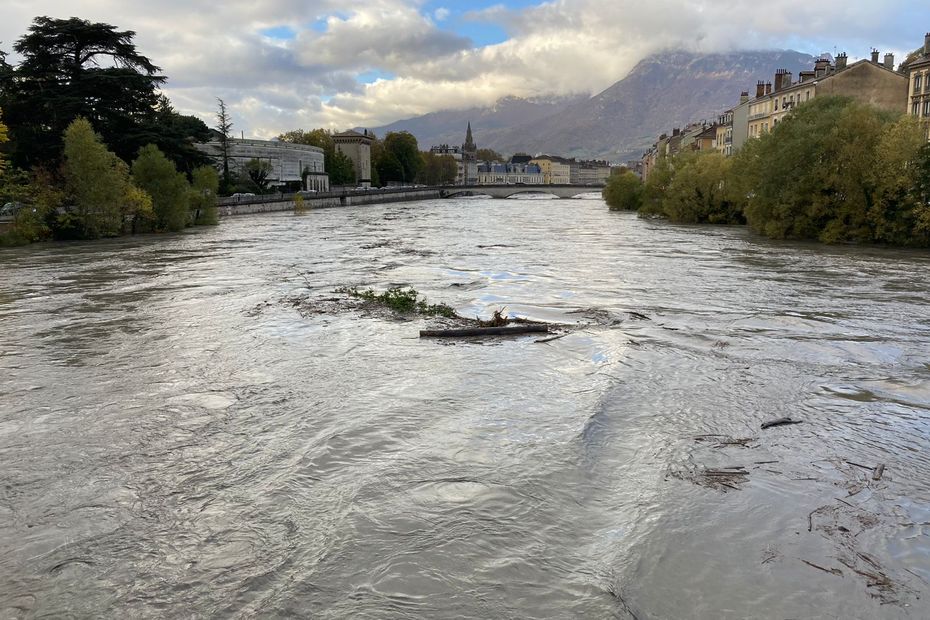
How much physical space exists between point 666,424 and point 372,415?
3149mm

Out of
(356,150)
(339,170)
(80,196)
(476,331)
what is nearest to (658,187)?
(80,196)

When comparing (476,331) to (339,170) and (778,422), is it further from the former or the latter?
(339,170)

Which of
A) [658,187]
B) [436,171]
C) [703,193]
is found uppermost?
[436,171]

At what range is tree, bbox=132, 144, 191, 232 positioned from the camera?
4175 centimetres

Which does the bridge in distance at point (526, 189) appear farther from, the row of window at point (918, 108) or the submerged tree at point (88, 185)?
the submerged tree at point (88, 185)

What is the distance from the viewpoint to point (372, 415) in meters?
8.46

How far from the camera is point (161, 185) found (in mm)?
42000

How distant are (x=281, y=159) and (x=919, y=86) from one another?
3052 inches

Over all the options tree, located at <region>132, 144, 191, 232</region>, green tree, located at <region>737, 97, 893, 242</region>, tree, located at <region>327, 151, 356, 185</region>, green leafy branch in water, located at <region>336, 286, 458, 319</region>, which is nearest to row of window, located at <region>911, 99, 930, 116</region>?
green tree, located at <region>737, 97, 893, 242</region>

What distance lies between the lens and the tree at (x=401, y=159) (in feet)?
443

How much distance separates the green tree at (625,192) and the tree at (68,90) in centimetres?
4171

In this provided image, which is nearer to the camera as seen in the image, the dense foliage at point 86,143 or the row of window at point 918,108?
the dense foliage at point 86,143

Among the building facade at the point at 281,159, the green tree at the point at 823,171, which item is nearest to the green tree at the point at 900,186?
the green tree at the point at 823,171

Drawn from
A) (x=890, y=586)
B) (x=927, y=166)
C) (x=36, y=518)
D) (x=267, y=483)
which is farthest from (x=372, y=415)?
(x=927, y=166)
